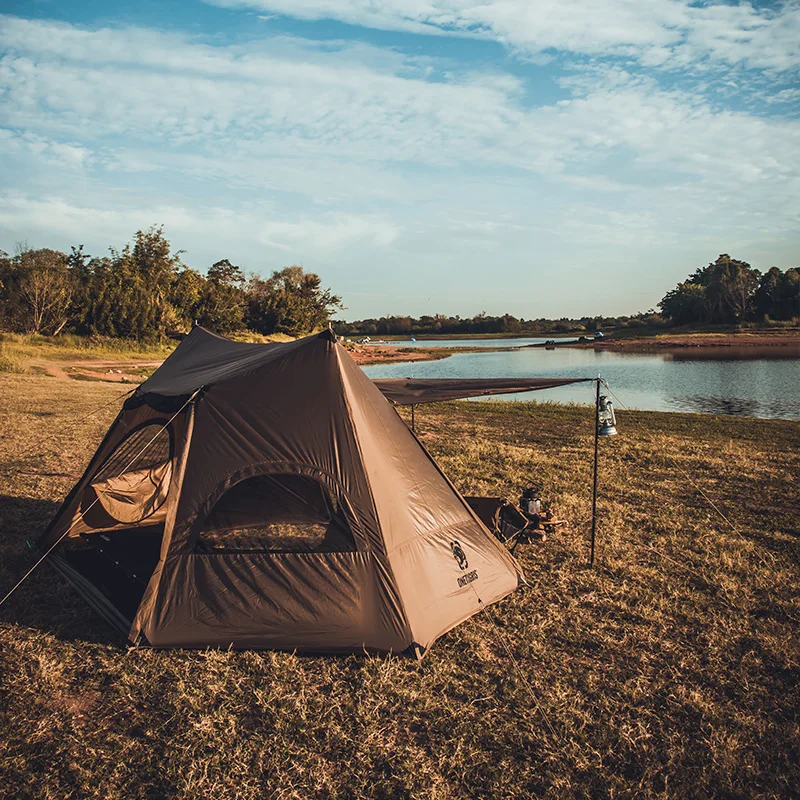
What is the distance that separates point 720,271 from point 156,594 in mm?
83053

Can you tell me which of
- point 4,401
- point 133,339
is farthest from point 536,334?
point 4,401

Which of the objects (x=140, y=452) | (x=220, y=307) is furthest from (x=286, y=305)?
(x=140, y=452)

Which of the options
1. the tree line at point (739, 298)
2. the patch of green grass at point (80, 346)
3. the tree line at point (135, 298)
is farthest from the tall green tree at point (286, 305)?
the tree line at point (739, 298)

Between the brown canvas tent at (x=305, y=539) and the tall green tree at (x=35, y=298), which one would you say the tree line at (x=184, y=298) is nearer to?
the tall green tree at (x=35, y=298)

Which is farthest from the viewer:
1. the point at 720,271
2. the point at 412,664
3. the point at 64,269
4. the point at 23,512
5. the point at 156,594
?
the point at 720,271

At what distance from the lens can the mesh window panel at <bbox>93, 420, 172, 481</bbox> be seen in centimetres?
607

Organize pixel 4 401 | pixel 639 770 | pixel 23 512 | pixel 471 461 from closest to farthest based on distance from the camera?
1. pixel 639 770
2. pixel 23 512
3. pixel 471 461
4. pixel 4 401

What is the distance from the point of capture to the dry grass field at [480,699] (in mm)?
3111

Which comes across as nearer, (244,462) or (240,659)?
(240,659)

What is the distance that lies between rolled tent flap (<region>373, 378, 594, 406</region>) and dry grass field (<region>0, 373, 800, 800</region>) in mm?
1853

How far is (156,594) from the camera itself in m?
4.44

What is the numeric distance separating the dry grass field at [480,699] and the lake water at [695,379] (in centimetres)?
1065

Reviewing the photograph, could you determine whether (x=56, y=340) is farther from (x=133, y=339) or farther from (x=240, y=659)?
(x=240, y=659)

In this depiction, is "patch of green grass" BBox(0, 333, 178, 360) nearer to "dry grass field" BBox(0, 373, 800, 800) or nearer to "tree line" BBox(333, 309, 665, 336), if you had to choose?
"dry grass field" BBox(0, 373, 800, 800)
